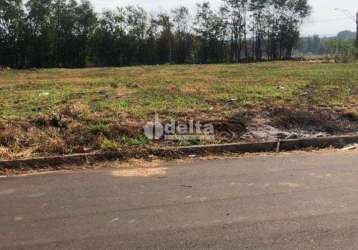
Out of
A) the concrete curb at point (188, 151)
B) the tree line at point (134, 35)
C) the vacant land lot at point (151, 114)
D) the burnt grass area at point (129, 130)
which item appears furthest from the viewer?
the tree line at point (134, 35)

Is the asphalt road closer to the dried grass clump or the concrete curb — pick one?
the concrete curb

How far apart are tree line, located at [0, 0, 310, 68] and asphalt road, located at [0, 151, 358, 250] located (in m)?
42.5

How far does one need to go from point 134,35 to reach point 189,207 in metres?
47.2

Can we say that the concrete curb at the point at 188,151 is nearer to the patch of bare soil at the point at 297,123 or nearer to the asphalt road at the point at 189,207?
the patch of bare soil at the point at 297,123

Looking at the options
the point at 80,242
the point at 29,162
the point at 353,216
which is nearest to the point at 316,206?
the point at 353,216

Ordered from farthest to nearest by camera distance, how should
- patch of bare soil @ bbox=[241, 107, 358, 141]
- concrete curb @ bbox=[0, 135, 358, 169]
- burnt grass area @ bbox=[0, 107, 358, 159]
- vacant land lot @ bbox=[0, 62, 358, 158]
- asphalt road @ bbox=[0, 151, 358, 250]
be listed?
A: patch of bare soil @ bbox=[241, 107, 358, 141], vacant land lot @ bbox=[0, 62, 358, 158], burnt grass area @ bbox=[0, 107, 358, 159], concrete curb @ bbox=[0, 135, 358, 169], asphalt road @ bbox=[0, 151, 358, 250]

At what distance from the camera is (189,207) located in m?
4.56

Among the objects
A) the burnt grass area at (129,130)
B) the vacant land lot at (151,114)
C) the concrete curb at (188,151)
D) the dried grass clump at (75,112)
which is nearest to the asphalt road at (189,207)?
the concrete curb at (188,151)

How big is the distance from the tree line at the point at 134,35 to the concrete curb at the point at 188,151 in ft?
135

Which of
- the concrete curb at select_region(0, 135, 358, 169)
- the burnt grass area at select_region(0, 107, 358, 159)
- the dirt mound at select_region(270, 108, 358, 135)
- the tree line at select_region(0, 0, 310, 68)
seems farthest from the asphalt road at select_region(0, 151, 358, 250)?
the tree line at select_region(0, 0, 310, 68)

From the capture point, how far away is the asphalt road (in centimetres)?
379

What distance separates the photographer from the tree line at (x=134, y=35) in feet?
151

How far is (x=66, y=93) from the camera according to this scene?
1245 centimetres

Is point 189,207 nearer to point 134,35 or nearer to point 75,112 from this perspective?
point 75,112
